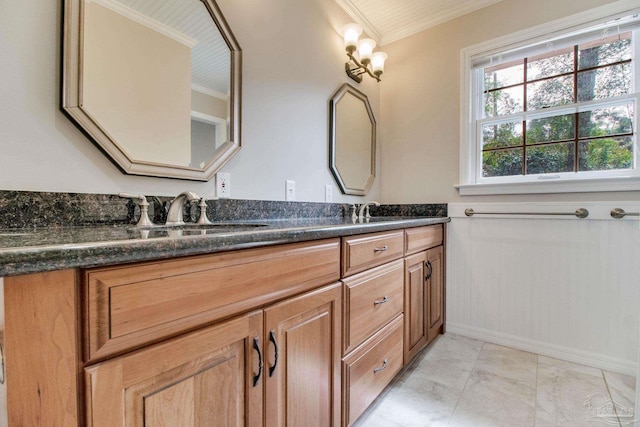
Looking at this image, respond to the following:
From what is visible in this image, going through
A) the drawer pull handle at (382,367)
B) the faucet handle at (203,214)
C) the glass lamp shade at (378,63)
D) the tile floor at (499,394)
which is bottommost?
the tile floor at (499,394)

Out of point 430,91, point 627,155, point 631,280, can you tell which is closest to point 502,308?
point 631,280

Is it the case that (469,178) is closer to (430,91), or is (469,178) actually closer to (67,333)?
(430,91)

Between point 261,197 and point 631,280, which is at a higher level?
point 261,197

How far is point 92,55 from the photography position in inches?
38.3

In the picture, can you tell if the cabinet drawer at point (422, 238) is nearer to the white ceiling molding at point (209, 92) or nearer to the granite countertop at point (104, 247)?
the granite countertop at point (104, 247)

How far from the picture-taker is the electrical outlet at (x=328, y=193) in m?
1.99

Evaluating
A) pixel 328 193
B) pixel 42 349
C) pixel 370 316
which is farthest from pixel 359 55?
pixel 42 349

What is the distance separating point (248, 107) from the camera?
4.90 feet

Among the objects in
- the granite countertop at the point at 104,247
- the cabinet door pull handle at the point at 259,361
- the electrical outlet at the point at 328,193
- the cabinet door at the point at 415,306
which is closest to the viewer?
the granite countertop at the point at 104,247

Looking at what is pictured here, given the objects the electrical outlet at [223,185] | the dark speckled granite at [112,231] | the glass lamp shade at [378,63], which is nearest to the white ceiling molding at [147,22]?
the electrical outlet at [223,185]

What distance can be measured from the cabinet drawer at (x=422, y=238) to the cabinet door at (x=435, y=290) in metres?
0.06

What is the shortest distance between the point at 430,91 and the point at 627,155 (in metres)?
1.26

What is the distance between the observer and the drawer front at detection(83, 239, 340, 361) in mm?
500

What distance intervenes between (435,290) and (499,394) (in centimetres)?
67
